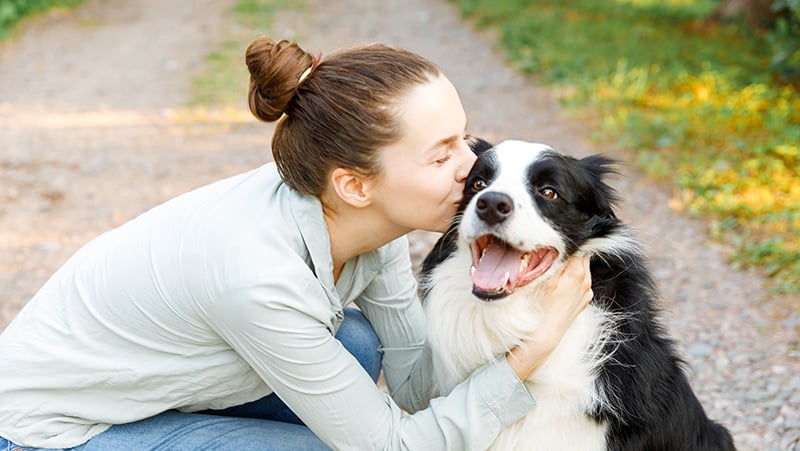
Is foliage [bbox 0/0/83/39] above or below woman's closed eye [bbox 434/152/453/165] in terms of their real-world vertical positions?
below

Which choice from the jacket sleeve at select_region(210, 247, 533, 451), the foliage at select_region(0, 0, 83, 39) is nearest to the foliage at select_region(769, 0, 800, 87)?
the jacket sleeve at select_region(210, 247, 533, 451)

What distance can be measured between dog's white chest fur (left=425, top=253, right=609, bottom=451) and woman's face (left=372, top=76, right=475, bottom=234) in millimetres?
163

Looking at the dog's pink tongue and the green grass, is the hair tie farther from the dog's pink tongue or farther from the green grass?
the green grass

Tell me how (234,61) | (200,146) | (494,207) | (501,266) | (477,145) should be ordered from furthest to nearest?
(234,61), (200,146), (477,145), (501,266), (494,207)

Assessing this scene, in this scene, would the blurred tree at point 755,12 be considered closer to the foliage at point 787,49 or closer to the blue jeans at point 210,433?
the foliage at point 787,49

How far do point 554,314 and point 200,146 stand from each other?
16.0 feet

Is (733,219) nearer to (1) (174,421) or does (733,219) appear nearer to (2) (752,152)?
(2) (752,152)

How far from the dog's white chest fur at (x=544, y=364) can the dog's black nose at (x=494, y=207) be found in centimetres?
22

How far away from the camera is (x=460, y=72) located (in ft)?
27.5

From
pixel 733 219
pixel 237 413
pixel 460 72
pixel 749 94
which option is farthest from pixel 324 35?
pixel 237 413

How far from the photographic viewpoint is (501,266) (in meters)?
1.96

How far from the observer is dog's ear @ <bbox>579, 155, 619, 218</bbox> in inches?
83.2

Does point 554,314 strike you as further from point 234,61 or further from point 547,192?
point 234,61

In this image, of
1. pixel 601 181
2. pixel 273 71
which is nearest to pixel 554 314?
pixel 601 181
